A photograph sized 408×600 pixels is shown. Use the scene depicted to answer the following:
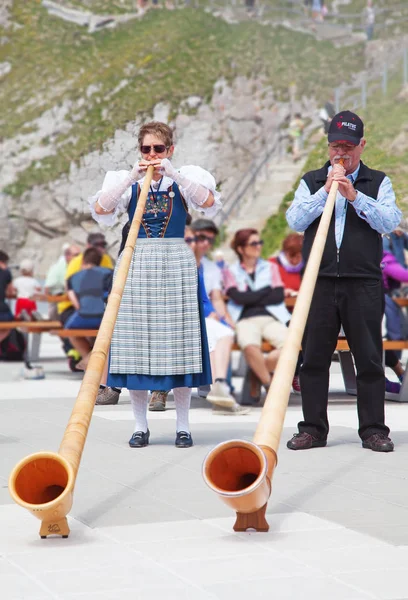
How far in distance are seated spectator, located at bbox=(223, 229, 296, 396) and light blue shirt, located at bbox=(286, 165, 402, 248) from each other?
8.86 ft

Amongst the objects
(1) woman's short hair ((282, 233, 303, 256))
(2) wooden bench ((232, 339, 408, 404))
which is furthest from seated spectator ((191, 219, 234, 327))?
(1) woman's short hair ((282, 233, 303, 256))

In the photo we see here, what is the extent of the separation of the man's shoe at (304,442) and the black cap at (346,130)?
1583 mm

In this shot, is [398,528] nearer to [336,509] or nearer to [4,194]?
[336,509]

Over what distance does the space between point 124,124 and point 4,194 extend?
32.7 m

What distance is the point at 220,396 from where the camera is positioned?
336 inches

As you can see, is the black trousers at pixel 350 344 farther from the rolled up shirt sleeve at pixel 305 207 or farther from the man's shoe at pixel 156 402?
the man's shoe at pixel 156 402

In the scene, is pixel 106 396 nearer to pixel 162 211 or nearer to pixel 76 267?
pixel 162 211

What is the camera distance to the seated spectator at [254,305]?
9.13m

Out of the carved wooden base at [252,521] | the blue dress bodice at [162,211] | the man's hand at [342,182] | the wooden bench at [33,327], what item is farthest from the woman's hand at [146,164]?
the wooden bench at [33,327]

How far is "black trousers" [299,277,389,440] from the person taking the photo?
6.46 m

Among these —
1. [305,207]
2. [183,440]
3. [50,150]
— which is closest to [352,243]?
[305,207]

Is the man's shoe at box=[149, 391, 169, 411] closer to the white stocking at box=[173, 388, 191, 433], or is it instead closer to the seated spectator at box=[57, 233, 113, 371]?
the white stocking at box=[173, 388, 191, 433]

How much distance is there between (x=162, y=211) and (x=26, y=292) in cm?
858

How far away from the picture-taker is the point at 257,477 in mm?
4395
